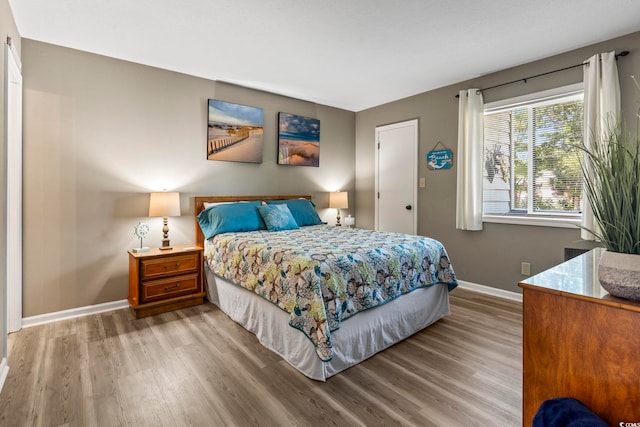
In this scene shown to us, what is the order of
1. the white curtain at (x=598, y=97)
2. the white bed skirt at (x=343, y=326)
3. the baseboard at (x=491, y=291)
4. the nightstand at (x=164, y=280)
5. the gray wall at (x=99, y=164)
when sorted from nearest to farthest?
the white bed skirt at (x=343, y=326)
the white curtain at (x=598, y=97)
the gray wall at (x=99, y=164)
the nightstand at (x=164, y=280)
the baseboard at (x=491, y=291)

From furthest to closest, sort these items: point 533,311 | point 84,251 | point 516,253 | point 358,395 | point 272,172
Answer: point 272,172 → point 516,253 → point 84,251 → point 358,395 → point 533,311

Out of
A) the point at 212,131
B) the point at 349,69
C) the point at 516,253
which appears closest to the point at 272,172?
the point at 212,131

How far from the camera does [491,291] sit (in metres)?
3.71

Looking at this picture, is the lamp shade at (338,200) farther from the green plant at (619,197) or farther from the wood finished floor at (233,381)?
the green plant at (619,197)

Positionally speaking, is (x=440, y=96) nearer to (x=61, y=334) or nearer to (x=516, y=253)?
(x=516, y=253)

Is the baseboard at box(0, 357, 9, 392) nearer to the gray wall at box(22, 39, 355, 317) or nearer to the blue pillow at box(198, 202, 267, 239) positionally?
the gray wall at box(22, 39, 355, 317)

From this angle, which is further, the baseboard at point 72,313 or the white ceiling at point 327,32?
the baseboard at point 72,313

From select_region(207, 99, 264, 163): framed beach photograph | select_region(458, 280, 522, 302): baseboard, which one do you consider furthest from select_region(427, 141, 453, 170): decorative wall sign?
select_region(207, 99, 264, 163): framed beach photograph

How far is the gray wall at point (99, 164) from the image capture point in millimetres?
2861

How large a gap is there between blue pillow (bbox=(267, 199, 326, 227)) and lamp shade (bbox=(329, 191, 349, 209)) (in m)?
0.63

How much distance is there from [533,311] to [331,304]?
3.85 feet

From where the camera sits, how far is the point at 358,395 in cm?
187

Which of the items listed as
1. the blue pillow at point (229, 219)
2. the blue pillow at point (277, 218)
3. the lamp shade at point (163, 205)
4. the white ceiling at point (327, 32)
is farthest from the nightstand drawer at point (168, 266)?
the white ceiling at point (327, 32)

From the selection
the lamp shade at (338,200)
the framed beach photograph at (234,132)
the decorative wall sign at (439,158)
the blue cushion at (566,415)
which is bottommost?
the blue cushion at (566,415)
